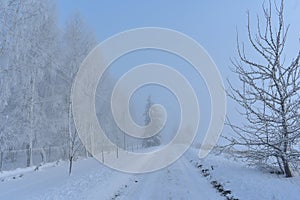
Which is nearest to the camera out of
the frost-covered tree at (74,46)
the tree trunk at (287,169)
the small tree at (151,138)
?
the tree trunk at (287,169)

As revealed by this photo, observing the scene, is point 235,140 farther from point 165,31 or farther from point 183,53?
point 165,31

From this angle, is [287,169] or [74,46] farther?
[74,46]

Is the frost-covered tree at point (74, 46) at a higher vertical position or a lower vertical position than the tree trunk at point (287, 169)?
higher

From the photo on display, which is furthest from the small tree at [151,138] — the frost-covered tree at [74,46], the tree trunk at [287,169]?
the tree trunk at [287,169]

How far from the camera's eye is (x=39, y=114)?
2177cm

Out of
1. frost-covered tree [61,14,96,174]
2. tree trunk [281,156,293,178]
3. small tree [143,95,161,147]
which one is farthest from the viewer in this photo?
small tree [143,95,161,147]

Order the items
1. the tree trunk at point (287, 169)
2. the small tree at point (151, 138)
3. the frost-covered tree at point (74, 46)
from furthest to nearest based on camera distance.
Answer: the small tree at point (151, 138) < the frost-covered tree at point (74, 46) < the tree trunk at point (287, 169)

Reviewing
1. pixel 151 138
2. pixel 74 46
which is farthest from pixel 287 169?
pixel 151 138

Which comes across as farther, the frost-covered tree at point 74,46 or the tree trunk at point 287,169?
the frost-covered tree at point 74,46

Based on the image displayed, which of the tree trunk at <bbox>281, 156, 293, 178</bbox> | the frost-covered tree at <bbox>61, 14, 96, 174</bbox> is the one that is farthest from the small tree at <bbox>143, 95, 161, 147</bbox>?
the tree trunk at <bbox>281, 156, 293, 178</bbox>

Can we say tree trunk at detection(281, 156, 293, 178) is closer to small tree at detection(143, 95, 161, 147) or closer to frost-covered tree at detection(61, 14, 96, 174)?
frost-covered tree at detection(61, 14, 96, 174)

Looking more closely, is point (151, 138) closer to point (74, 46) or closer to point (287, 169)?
point (74, 46)

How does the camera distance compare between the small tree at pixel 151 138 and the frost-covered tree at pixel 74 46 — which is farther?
the small tree at pixel 151 138

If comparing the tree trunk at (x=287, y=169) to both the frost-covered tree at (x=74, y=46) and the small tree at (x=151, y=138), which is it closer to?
the frost-covered tree at (x=74, y=46)
